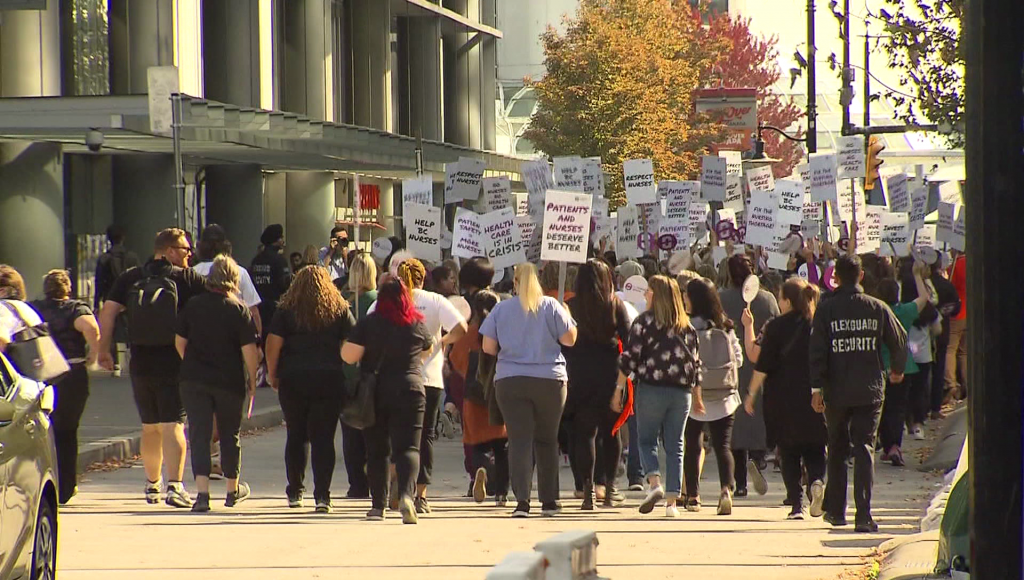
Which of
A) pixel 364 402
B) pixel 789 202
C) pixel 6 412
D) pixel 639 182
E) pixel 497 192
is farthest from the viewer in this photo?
pixel 639 182

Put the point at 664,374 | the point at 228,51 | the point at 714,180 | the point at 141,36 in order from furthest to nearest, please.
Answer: the point at 228,51, the point at 141,36, the point at 714,180, the point at 664,374

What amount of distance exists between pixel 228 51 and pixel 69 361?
923 inches

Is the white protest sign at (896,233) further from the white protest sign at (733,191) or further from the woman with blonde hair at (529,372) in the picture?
the woman with blonde hair at (529,372)

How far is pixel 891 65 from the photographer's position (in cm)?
2183

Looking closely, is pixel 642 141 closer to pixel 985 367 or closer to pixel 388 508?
pixel 388 508

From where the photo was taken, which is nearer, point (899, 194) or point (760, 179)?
point (899, 194)

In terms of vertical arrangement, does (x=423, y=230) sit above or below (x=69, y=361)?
above

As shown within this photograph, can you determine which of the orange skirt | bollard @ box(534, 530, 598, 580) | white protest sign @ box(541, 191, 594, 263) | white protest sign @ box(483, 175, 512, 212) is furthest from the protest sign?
bollard @ box(534, 530, 598, 580)

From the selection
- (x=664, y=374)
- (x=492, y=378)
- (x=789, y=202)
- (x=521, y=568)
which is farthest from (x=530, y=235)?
(x=521, y=568)

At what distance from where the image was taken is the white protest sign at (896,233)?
972 inches

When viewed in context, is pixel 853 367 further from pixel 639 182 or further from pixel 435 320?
pixel 639 182

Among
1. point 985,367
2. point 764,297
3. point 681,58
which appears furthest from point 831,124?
point 985,367

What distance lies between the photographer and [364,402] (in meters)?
12.0

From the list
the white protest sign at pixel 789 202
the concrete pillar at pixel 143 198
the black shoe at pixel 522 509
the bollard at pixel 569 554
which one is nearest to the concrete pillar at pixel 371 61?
the concrete pillar at pixel 143 198
